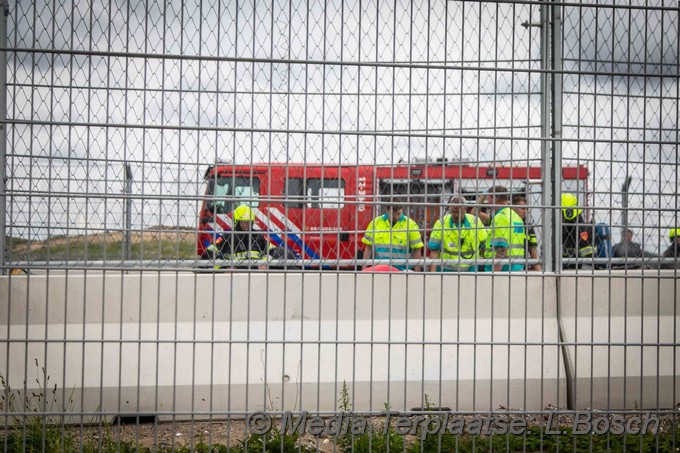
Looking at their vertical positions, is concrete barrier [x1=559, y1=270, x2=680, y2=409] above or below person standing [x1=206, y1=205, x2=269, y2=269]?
below

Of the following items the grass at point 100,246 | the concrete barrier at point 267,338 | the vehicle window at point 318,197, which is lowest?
the concrete barrier at point 267,338

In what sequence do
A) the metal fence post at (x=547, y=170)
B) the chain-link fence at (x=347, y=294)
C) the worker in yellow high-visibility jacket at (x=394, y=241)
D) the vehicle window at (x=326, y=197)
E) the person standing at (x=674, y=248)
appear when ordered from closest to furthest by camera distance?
the vehicle window at (x=326, y=197) → the person standing at (x=674, y=248) → the chain-link fence at (x=347, y=294) → the worker in yellow high-visibility jacket at (x=394, y=241) → the metal fence post at (x=547, y=170)

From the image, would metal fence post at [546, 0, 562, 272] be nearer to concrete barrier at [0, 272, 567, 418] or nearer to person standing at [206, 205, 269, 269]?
concrete barrier at [0, 272, 567, 418]

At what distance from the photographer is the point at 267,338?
5289 millimetres

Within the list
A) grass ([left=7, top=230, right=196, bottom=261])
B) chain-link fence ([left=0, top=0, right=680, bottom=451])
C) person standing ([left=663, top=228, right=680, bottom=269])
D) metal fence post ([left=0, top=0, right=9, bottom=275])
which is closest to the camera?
person standing ([left=663, top=228, right=680, bottom=269])

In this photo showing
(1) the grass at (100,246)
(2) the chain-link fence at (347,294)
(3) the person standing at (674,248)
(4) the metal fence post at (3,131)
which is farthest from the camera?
(1) the grass at (100,246)

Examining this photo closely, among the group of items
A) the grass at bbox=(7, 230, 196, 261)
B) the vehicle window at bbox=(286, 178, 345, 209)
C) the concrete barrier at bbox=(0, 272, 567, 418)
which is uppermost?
the vehicle window at bbox=(286, 178, 345, 209)

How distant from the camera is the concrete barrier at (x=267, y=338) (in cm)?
534

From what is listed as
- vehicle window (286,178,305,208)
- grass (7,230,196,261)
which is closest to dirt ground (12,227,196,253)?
grass (7,230,196,261)

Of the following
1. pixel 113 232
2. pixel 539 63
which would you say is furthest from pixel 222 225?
pixel 539 63

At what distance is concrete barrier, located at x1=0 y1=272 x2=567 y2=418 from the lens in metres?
5.34

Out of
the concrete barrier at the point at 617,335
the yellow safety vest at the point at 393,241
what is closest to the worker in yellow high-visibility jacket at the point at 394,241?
the yellow safety vest at the point at 393,241

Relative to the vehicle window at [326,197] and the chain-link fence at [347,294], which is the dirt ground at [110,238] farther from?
the vehicle window at [326,197]

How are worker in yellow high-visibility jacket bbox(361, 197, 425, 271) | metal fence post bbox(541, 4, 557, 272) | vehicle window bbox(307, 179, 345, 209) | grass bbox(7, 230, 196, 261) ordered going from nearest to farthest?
vehicle window bbox(307, 179, 345, 209) → worker in yellow high-visibility jacket bbox(361, 197, 425, 271) → grass bbox(7, 230, 196, 261) → metal fence post bbox(541, 4, 557, 272)
